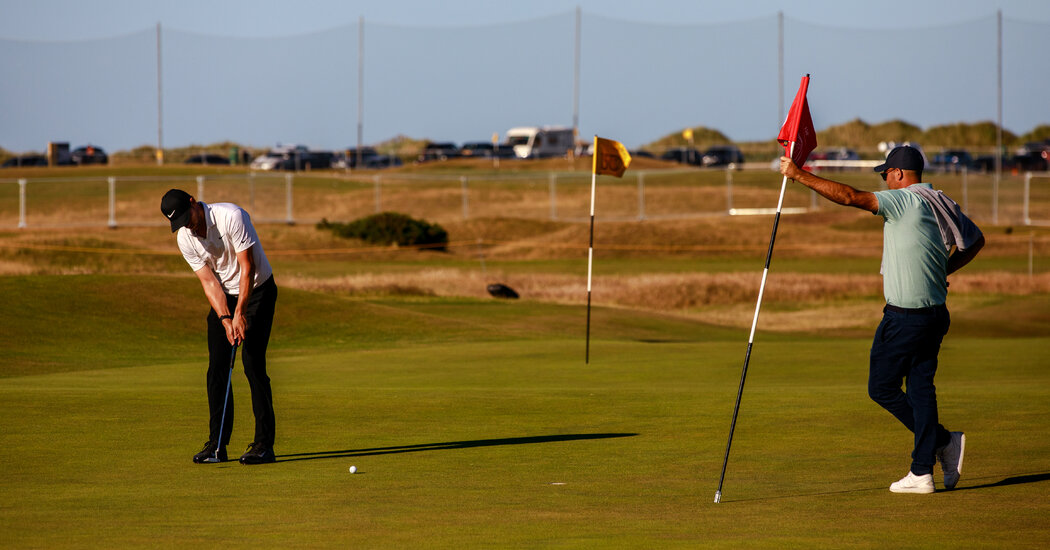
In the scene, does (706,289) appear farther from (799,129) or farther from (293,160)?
(293,160)

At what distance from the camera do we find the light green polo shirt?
7656 millimetres

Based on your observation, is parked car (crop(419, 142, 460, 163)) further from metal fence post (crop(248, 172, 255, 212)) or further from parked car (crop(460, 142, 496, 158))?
metal fence post (crop(248, 172, 255, 212))

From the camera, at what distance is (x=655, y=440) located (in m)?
10.1

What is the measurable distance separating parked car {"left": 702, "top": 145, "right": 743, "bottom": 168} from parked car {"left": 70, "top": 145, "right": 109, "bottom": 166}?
3575 centimetres

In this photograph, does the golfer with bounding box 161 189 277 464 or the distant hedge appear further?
the distant hedge

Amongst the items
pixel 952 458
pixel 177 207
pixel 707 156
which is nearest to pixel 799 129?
pixel 952 458

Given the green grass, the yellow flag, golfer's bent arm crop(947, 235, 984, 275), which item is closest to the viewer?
the green grass

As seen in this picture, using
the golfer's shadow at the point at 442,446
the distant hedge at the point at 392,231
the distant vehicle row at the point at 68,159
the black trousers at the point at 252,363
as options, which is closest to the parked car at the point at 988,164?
the distant hedge at the point at 392,231

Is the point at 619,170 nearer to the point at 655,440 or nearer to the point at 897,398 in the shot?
the point at 655,440

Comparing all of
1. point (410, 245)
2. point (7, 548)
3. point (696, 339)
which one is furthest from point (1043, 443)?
point (410, 245)

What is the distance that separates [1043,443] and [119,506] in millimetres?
6640

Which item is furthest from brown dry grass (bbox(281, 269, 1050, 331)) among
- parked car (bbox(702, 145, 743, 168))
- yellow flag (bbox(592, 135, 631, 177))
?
parked car (bbox(702, 145, 743, 168))

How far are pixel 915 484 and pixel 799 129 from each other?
232 cm

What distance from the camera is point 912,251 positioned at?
25.3 feet
